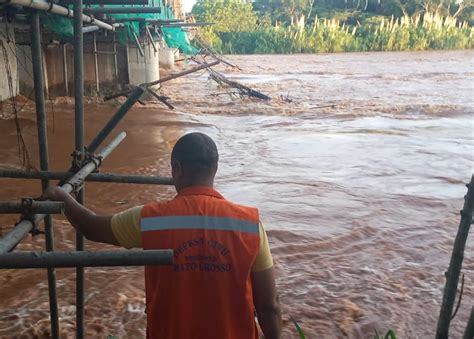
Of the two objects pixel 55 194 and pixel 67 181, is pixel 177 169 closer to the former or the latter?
pixel 55 194

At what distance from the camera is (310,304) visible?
4.13m

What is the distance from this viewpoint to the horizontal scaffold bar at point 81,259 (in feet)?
4.28

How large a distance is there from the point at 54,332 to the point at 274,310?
1.48 m

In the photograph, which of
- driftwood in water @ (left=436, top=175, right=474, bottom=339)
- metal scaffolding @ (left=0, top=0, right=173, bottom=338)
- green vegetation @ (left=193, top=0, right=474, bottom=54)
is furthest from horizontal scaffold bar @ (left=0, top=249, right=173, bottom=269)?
green vegetation @ (left=193, top=0, right=474, bottom=54)

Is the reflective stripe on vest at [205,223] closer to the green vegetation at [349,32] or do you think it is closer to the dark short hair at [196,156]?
the dark short hair at [196,156]

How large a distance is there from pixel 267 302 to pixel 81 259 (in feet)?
2.55

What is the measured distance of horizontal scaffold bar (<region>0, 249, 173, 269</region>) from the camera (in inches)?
51.4

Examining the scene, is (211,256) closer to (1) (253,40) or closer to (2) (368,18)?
(1) (253,40)

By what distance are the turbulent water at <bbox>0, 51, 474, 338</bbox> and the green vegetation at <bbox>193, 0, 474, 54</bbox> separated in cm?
1868

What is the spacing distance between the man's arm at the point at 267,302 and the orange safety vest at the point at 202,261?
0.17ft

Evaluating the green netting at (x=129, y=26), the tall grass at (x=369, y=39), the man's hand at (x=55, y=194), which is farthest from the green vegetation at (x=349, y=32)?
the man's hand at (x=55, y=194)

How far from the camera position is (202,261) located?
1.73m

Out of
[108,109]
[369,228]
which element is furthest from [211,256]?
[108,109]

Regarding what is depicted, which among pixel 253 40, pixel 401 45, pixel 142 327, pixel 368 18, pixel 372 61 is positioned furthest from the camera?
pixel 368 18
